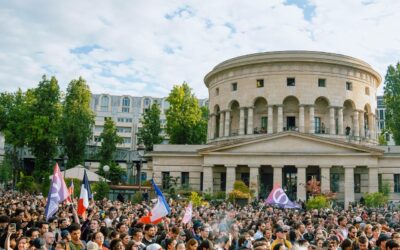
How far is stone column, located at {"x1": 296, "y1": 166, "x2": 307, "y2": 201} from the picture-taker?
144ft

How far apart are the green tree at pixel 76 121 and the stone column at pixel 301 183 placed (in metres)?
28.9

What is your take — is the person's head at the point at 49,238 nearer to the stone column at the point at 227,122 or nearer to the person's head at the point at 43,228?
the person's head at the point at 43,228

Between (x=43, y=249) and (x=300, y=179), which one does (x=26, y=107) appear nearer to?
(x=300, y=179)

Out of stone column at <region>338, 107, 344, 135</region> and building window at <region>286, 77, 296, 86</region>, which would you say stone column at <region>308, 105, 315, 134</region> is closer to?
stone column at <region>338, 107, 344, 135</region>

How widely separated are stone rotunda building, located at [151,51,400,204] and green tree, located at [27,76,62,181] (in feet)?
45.9

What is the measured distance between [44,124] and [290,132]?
98.9 feet

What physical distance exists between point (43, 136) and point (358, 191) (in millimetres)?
37060

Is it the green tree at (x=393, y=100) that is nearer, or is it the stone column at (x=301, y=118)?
the stone column at (x=301, y=118)

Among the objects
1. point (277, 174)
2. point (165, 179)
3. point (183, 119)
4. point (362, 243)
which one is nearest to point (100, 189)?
point (165, 179)

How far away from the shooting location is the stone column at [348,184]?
42.9 m

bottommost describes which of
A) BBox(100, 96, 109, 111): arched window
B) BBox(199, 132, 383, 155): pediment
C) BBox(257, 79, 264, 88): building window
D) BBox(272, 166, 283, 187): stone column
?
BBox(272, 166, 283, 187): stone column

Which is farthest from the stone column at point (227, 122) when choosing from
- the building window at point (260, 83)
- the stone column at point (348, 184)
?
the stone column at point (348, 184)

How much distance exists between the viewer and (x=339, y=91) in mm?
53719

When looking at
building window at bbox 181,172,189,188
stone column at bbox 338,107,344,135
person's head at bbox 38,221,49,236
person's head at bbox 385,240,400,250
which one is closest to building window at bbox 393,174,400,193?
stone column at bbox 338,107,344,135
